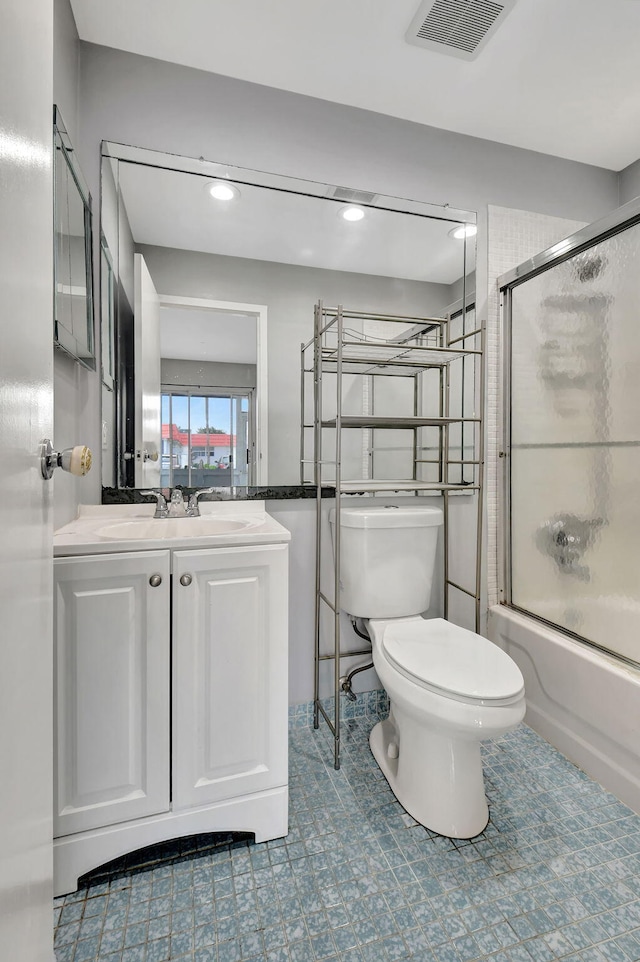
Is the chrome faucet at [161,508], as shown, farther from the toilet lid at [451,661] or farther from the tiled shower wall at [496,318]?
the tiled shower wall at [496,318]

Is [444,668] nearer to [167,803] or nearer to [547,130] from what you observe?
[167,803]

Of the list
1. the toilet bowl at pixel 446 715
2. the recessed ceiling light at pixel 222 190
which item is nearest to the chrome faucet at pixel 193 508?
the toilet bowl at pixel 446 715

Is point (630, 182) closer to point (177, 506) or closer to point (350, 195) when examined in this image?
point (350, 195)

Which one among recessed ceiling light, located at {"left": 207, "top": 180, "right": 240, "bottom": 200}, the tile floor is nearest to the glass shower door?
the tile floor

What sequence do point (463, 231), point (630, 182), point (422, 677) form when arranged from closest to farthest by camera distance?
point (422, 677) < point (463, 231) < point (630, 182)

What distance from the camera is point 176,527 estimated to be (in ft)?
4.45

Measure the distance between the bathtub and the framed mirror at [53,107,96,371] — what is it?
1868 millimetres

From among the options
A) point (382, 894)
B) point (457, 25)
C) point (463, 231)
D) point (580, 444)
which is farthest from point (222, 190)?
point (382, 894)

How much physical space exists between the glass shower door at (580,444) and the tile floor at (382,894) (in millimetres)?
588

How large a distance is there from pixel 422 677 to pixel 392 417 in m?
0.91

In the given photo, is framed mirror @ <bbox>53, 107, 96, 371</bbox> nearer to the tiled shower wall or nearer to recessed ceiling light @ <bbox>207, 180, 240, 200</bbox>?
recessed ceiling light @ <bbox>207, 180, 240, 200</bbox>

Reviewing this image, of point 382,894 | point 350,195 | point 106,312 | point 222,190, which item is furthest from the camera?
point 350,195

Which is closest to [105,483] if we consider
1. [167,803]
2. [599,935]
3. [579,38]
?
[167,803]

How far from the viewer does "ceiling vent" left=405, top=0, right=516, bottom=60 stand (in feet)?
4.41
